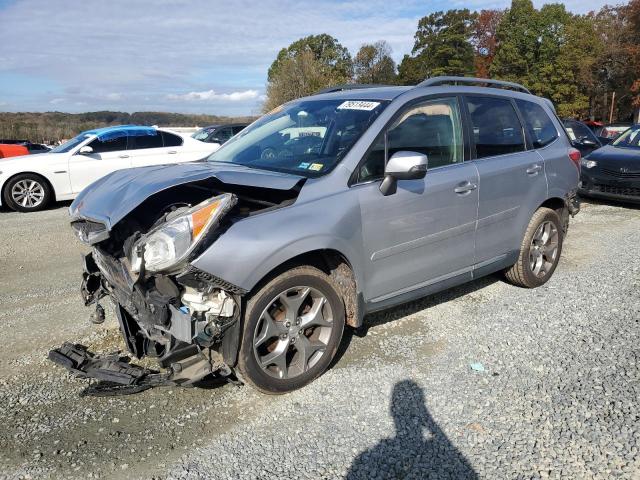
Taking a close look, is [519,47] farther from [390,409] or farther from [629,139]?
[390,409]

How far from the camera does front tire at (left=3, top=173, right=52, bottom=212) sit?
964cm

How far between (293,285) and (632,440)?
2035 mm

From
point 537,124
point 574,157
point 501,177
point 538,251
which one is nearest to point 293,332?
point 501,177

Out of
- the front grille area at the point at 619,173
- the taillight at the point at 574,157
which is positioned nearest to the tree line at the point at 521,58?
the front grille area at the point at 619,173

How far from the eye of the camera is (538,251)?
4957 millimetres

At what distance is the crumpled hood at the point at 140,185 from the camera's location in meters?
2.85

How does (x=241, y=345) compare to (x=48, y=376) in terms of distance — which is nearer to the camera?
(x=241, y=345)

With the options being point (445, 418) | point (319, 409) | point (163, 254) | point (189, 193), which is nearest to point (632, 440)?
point (445, 418)

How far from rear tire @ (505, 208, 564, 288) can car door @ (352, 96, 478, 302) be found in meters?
0.91

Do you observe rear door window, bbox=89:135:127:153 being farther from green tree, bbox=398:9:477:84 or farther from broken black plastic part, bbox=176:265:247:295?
green tree, bbox=398:9:477:84

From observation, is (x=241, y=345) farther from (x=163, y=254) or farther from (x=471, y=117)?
(x=471, y=117)

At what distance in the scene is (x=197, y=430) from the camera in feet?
9.36

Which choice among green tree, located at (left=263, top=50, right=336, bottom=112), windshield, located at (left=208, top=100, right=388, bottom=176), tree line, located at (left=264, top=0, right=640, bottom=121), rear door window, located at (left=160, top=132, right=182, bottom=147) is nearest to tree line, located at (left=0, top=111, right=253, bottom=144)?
green tree, located at (left=263, top=50, right=336, bottom=112)

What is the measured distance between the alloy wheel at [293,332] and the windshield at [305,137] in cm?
86
